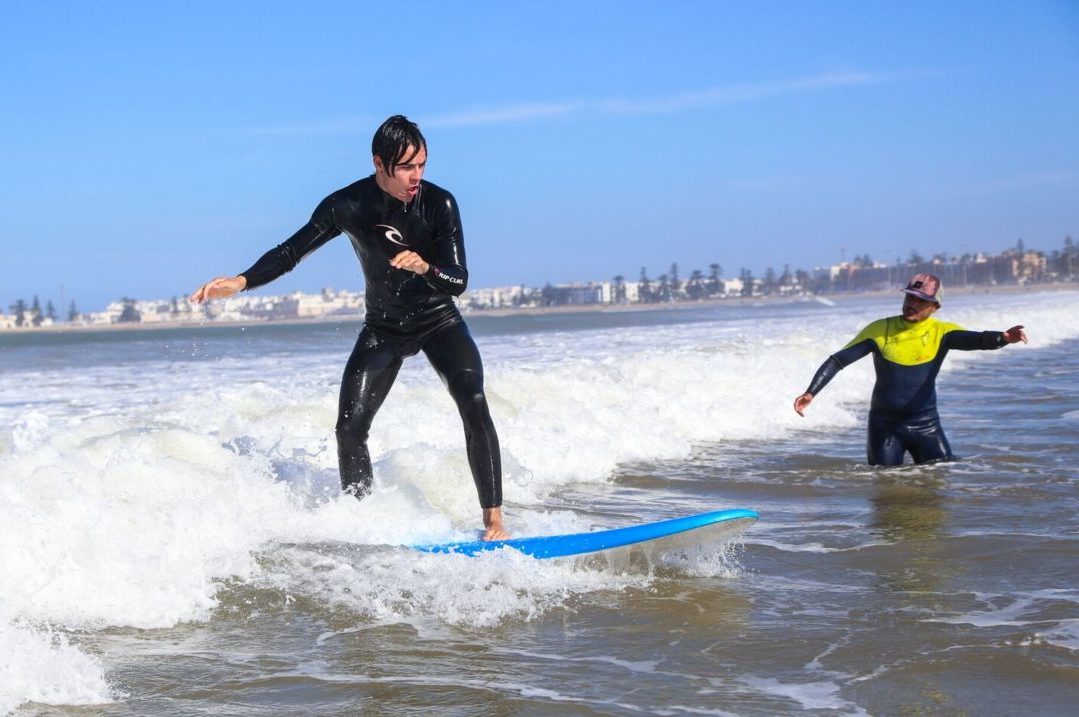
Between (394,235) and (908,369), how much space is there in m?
4.31

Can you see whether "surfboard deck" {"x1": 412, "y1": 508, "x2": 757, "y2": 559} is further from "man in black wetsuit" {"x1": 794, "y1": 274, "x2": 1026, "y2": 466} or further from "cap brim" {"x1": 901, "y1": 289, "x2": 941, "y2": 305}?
"cap brim" {"x1": 901, "y1": 289, "x2": 941, "y2": 305}

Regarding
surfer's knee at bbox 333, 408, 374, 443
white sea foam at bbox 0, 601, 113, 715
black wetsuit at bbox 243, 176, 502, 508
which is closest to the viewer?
white sea foam at bbox 0, 601, 113, 715

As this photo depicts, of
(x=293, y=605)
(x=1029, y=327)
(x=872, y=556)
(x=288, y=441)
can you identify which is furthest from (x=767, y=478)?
(x=1029, y=327)

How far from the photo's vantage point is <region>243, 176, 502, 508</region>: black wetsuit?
529 centimetres

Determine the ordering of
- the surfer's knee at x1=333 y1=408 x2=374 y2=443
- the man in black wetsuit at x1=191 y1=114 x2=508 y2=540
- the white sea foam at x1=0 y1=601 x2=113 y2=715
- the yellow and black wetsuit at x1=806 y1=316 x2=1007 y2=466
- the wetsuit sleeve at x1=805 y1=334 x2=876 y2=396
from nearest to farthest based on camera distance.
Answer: the white sea foam at x1=0 y1=601 x2=113 y2=715 < the man in black wetsuit at x1=191 y1=114 x2=508 y2=540 < the surfer's knee at x1=333 y1=408 x2=374 y2=443 < the wetsuit sleeve at x1=805 y1=334 x2=876 y2=396 < the yellow and black wetsuit at x1=806 y1=316 x2=1007 y2=466

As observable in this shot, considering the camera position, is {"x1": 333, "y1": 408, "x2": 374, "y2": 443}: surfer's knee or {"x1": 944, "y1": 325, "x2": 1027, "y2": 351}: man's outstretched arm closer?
{"x1": 333, "y1": 408, "x2": 374, "y2": 443}: surfer's knee

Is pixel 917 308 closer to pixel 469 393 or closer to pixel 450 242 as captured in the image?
pixel 469 393

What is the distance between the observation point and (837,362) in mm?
7965

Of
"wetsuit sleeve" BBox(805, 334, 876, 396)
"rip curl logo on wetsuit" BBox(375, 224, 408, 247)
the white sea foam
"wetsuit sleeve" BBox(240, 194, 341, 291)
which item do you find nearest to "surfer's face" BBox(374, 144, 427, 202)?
"rip curl logo on wetsuit" BBox(375, 224, 408, 247)

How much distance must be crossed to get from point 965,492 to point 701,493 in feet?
5.46

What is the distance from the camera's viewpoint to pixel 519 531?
18.7 feet

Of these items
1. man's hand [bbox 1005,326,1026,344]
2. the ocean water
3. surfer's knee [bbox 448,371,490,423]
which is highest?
man's hand [bbox 1005,326,1026,344]

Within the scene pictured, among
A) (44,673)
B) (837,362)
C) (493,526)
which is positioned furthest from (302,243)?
(837,362)

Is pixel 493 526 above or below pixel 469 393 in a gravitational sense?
below
